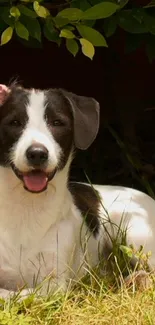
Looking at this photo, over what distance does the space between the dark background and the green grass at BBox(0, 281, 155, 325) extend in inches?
94.8

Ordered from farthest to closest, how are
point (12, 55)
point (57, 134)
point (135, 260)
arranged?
point (12, 55) → point (135, 260) → point (57, 134)

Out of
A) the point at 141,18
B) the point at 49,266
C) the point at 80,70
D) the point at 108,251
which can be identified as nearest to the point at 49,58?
the point at 80,70

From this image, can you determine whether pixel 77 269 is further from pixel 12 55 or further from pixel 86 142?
pixel 12 55

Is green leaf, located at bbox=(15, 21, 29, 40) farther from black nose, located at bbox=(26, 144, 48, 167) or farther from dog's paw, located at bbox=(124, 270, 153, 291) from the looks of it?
dog's paw, located at bbox=(124, 270, 153, 291)

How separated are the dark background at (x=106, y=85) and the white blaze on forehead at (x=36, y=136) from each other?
235 centimetres

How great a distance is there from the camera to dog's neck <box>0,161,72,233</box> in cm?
459

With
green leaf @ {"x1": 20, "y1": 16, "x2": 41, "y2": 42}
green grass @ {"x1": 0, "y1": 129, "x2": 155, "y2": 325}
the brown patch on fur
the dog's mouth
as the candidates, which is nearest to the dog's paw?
green grass @ {"x1": 0, "y1": 129, "x2": 155, "y2": 325}

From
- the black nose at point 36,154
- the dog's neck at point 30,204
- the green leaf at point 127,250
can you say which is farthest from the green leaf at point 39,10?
the green leaf at point 127,250

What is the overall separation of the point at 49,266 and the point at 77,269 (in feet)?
0.82

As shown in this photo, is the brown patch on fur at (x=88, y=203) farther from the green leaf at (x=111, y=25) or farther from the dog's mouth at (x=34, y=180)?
the green leaf at (x=111, y=25)

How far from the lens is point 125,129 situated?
23.6 ft

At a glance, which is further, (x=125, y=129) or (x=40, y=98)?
(x=125, y=129)

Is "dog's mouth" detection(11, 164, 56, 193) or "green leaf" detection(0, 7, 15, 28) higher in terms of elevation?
"green leaf" detection(0, 7, 15, 28)

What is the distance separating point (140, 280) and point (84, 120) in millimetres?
930
